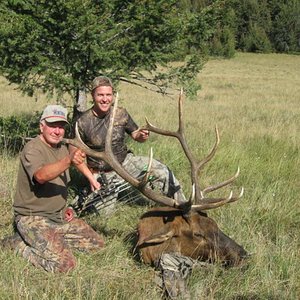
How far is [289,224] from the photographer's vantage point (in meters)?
5.41

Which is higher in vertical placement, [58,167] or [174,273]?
[58,167]

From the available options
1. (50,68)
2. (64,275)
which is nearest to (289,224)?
(64,275)

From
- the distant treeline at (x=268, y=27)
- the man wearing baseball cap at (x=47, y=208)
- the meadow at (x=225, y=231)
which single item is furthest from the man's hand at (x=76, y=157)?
the distant treeline at (x=268, y=27)

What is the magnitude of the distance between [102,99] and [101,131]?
388 millimetres

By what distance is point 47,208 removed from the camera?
4.79 meters

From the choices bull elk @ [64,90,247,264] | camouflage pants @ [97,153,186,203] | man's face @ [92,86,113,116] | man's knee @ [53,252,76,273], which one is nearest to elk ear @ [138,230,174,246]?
bull elk @ [64,90,247,264]

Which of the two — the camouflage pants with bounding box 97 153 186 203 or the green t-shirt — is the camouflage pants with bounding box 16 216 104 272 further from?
the camouflage pants with bounding box 97 153 186 203

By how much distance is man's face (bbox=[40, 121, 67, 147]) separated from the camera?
4668 millimetres

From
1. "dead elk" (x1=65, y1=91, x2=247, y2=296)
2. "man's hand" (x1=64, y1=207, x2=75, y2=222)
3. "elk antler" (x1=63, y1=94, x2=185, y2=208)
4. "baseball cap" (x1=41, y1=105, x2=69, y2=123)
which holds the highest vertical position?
"baseball cap" (x1=41, y1=105, x2=69, y2=123)

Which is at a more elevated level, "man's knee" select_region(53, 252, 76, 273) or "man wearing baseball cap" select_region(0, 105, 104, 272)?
"man wearing baseball cap" select_region(0, 105, 104, 272)

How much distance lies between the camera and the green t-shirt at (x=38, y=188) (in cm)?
453

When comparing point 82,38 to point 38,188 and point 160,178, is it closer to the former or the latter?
point 160,178

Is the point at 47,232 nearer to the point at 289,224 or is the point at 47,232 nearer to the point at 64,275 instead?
the point at 64,275

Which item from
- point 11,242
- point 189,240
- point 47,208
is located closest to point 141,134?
point 47,208
